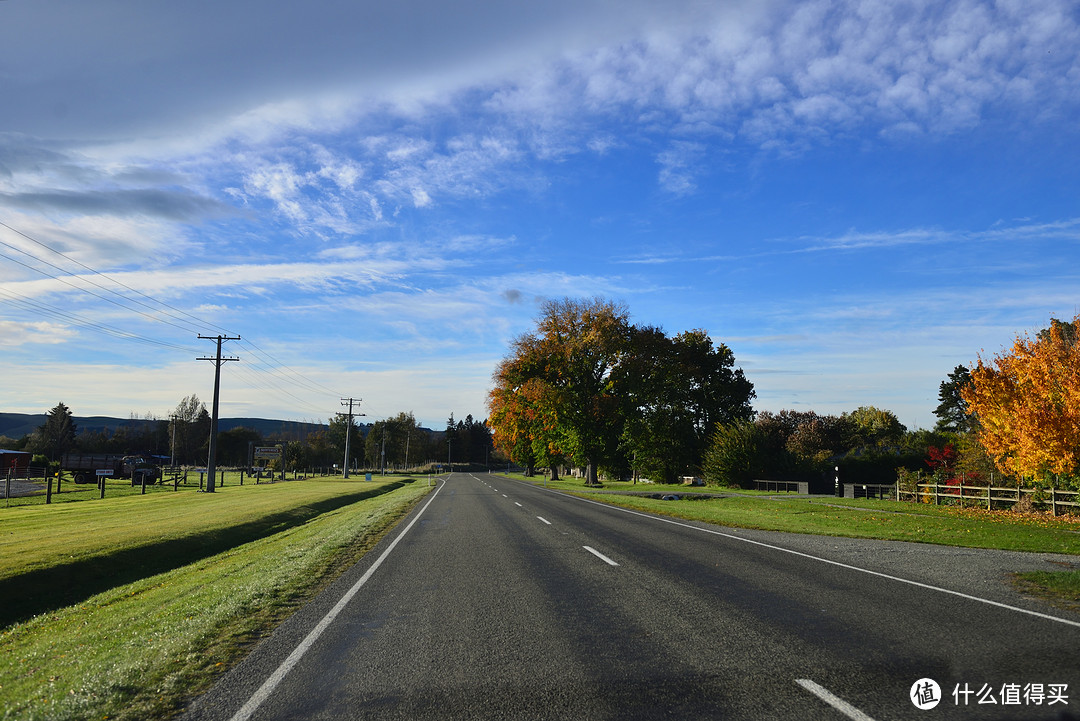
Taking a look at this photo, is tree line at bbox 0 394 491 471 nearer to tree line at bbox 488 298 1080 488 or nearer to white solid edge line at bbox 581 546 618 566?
tree line at bbox 488 298 1080 488

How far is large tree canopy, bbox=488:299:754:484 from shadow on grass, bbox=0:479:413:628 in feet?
101

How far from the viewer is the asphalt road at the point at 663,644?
4672 millimetres

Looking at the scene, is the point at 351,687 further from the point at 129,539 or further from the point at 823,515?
the point at 823,515

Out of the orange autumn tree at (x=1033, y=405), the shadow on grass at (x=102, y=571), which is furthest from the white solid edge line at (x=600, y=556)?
the orange autumn tree at (x=1033, y=405)

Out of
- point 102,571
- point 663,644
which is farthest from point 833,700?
point 102,571

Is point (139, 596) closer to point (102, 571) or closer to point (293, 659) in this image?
point (102, 571)

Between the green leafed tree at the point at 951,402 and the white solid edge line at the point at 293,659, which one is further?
the green leafed tree at the point at 951,402

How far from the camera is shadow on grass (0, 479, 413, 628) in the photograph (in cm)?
1227

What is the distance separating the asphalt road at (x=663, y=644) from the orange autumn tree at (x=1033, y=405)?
12.0 meters

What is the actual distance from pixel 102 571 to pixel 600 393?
38.7m

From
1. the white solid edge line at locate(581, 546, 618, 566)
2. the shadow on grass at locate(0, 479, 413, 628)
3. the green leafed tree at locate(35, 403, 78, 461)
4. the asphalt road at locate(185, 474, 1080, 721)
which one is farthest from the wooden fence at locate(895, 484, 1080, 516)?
the green leafed tree at locate(35, 403, 78, 461)

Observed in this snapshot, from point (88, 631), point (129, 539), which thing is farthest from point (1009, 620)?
point (129, 539)

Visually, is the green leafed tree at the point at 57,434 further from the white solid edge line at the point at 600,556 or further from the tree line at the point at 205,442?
the white solid edge line at the point at 600,556

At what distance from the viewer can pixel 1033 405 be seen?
21656mm
